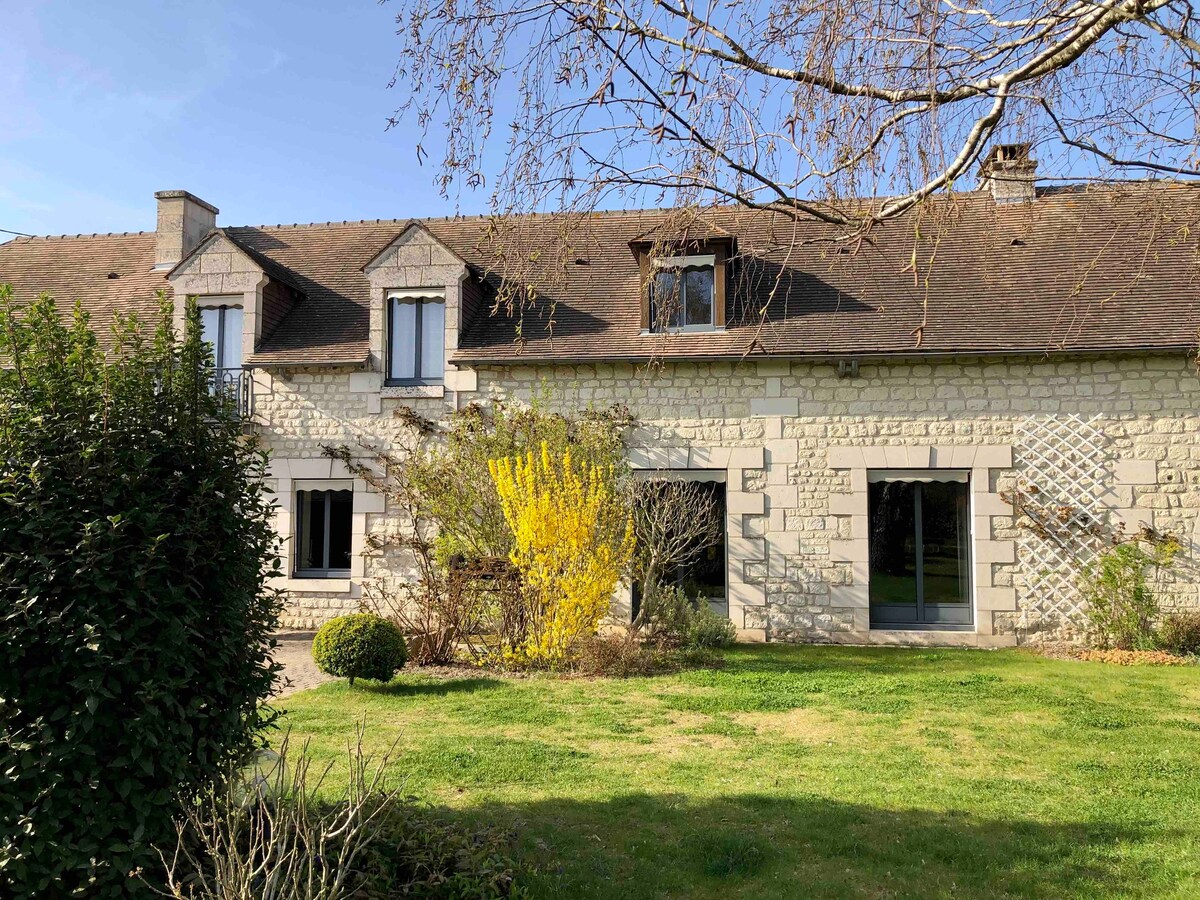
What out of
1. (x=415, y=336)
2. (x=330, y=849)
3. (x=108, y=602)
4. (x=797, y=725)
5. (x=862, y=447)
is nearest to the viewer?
(x=108, y=602)

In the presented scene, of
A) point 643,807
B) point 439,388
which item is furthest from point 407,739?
point 439,388

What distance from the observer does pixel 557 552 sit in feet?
29.4

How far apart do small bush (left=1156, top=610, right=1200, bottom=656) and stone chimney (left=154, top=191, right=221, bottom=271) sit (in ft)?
50.5

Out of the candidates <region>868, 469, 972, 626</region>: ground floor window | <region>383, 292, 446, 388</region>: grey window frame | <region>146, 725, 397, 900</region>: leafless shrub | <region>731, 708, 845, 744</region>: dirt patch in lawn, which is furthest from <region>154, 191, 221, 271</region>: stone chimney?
<region>146, 725, 397, 900</region>: leafless shrub

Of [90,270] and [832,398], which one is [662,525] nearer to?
[832,398]

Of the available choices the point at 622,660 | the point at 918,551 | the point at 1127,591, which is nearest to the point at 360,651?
the point at 622,660

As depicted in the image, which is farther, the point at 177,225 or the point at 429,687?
the point at 177,225

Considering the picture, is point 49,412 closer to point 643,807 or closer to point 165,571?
point 165,571

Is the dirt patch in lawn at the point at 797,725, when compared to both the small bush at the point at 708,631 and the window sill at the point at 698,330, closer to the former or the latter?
the small bush at the point at 708,631

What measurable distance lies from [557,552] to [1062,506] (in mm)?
6446

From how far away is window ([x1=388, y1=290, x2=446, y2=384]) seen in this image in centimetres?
1229

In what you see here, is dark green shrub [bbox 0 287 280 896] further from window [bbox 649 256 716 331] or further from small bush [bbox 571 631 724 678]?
window [bbox 649 256 716 331]

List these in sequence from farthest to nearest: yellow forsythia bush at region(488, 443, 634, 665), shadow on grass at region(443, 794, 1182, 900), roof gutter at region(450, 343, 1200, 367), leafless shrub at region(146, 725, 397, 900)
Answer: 1. roof gutter at region(450, 343, 1200, 367)
2. yellow forsythia bush at region(488, 443, 634, 665)
3. shadow on grass at region(443, 794, 1182, 900)
4. leafless shrub at region(146, 725, 397, 900)

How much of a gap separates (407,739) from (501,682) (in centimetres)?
222
